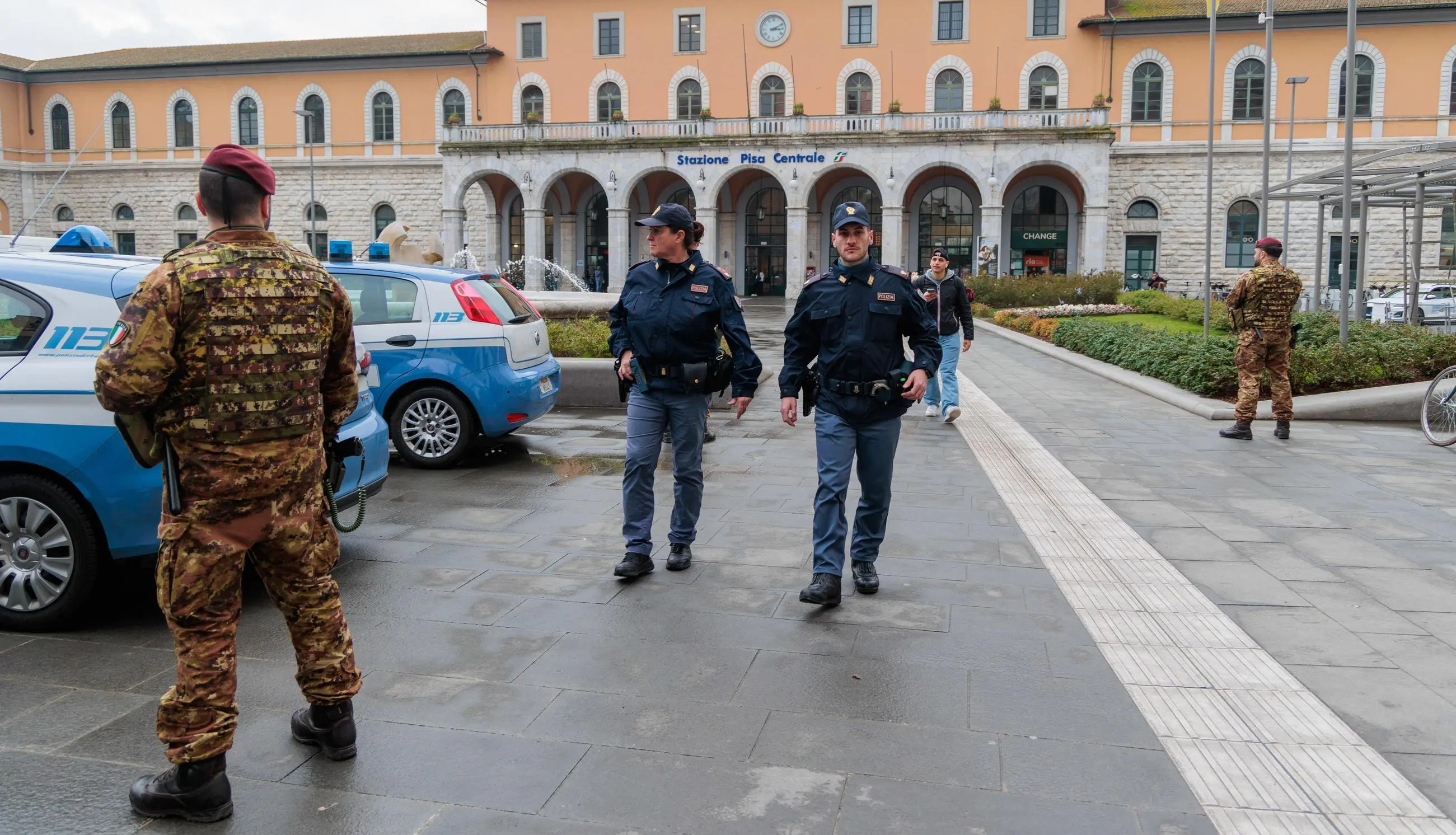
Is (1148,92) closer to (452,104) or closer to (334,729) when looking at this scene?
(452,104)

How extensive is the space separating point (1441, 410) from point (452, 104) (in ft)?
158

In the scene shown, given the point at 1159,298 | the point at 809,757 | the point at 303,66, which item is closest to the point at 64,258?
the point at 809,757

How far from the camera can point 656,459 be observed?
5.95m

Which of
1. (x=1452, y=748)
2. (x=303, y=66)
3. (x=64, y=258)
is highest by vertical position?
(x=303, y=66)

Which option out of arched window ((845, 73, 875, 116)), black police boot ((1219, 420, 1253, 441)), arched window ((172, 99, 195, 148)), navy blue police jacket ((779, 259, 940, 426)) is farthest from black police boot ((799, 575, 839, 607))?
arched window ((172, 99, 195, 148))

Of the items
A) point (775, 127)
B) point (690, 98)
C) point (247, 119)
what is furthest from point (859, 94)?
point (247, 119)

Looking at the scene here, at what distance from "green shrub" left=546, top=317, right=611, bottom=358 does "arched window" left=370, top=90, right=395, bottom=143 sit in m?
42.0

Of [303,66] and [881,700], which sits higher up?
[303,66]

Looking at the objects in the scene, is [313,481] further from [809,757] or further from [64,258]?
[64,258]

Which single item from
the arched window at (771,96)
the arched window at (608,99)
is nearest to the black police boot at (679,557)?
the arched window at (771,96)

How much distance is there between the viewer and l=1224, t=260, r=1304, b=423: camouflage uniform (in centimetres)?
1045

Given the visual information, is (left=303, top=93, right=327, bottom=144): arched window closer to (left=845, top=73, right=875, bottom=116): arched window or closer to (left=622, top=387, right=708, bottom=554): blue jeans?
(left=845, top=73, right=875, bottom=116): arched window

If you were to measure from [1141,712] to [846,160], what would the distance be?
127 ft

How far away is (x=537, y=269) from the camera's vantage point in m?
43.9
